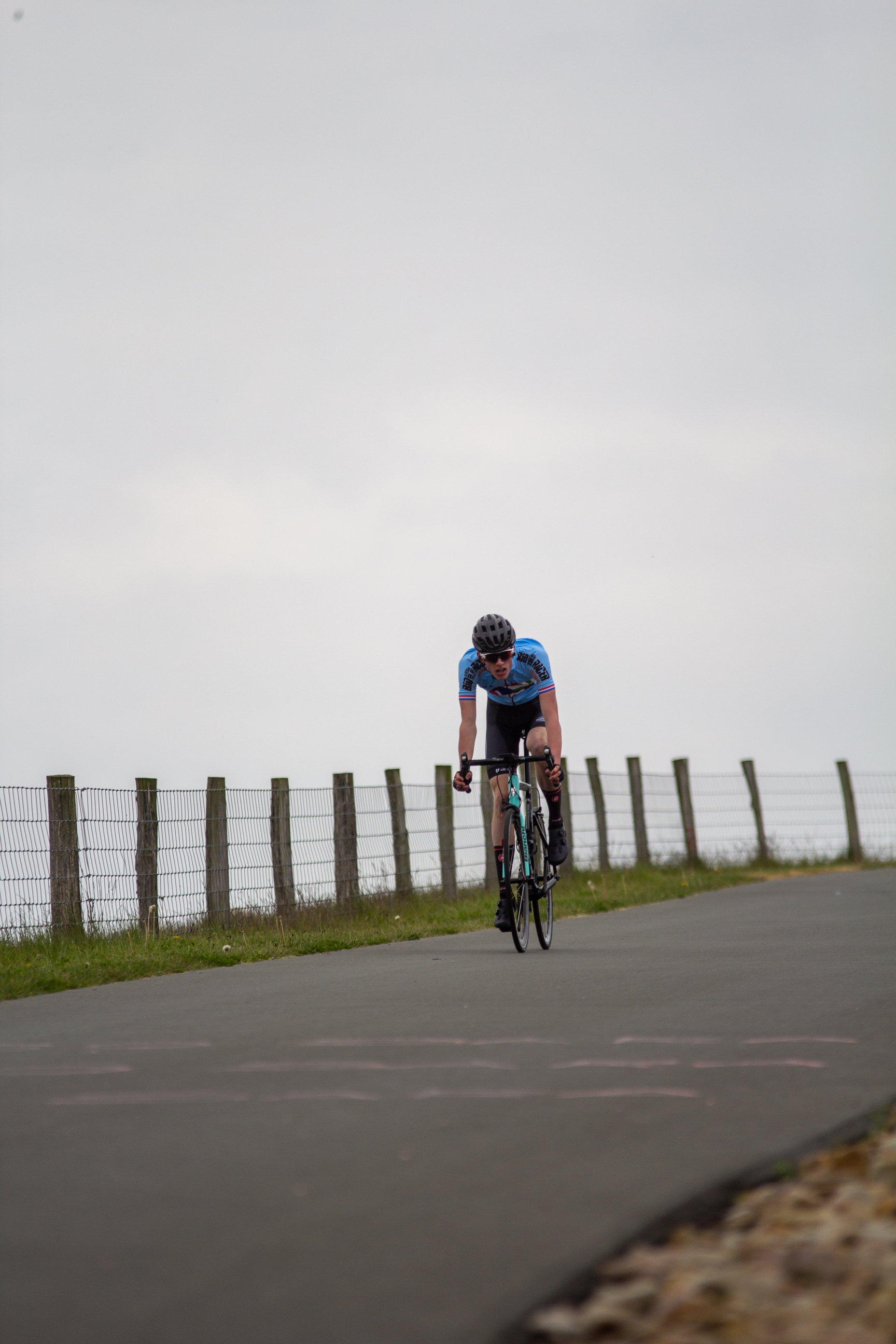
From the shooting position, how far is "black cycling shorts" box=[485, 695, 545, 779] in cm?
1170

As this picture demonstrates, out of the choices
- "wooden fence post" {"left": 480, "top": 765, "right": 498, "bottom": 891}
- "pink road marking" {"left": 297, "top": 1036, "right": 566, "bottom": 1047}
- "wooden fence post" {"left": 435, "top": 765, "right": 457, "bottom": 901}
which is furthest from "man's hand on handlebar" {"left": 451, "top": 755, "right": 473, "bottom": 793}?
"wooden fence post" {"left": 480, "top": 765, "right": 498, "bottom": 891}

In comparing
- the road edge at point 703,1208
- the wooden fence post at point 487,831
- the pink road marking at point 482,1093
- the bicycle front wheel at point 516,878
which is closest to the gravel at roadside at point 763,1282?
the road edge at point 703,1208

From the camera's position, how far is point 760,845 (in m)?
28.6

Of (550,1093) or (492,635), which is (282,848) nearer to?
(492,635)

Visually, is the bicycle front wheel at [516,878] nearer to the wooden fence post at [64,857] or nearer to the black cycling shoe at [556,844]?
the black cycling shoe at [556,844]

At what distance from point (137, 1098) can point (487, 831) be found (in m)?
16.2

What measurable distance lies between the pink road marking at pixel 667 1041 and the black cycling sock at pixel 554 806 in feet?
16.3

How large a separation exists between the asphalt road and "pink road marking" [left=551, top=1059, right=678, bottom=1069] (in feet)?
0.04

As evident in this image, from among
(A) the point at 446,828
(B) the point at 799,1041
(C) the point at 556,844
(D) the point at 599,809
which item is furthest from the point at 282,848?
(B) the point at 799,1041

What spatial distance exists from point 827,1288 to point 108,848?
38.2 ft

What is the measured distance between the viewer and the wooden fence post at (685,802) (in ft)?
90.7

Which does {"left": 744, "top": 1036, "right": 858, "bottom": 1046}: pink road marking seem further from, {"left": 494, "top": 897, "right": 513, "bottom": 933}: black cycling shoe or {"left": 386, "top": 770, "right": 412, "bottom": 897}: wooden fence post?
{"left": 386, "top": 770, "right": 412, "bottom": 897}: wooden fence post

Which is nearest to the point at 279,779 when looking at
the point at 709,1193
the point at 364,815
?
the point at 364,815

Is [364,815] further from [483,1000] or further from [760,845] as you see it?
[760,845]
